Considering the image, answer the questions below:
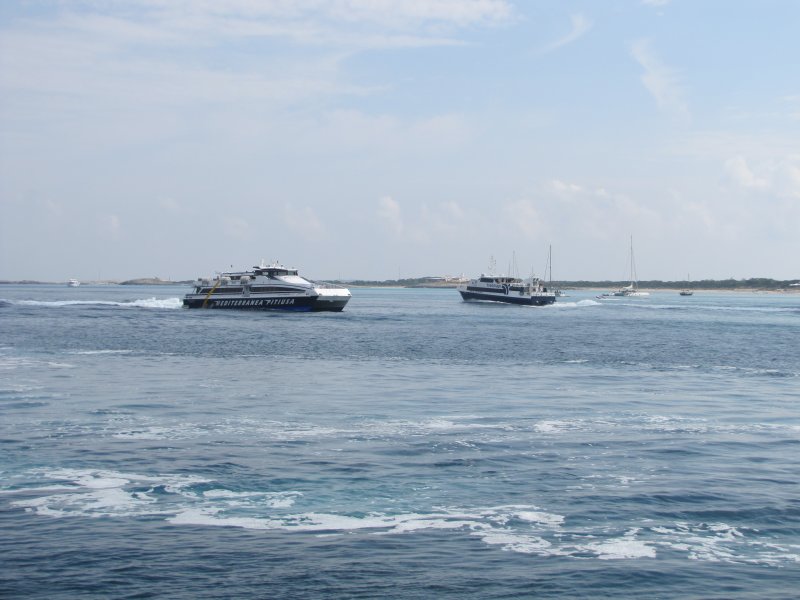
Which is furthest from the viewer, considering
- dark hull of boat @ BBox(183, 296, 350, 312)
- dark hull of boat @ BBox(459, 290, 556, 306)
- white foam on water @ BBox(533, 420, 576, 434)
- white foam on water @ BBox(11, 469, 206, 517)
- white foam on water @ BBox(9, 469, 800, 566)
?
dark hull of boat @ BBox(459, 290, 556, 306)

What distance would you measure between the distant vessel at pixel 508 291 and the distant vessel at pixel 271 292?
48.6m

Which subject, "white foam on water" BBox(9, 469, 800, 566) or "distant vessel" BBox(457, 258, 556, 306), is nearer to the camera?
"white foam on water" BBox(9, 469, 800, 566)

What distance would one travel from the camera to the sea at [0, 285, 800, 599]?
14477mm

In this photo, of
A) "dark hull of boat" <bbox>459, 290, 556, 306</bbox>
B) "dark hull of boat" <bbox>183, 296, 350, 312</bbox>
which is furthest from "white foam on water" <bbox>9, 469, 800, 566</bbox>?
"dark hull of boat" <bbox>459, 290, 556, 306</bbox>

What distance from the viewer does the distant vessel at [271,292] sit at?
111m

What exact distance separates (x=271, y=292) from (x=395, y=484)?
9303cm

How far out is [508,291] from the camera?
157625mm

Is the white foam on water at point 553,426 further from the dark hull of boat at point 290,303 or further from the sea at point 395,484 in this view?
the dark hull of boat at point 290,303

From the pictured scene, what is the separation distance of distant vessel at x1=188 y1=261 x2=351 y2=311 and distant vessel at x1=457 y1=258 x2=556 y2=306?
159 ft

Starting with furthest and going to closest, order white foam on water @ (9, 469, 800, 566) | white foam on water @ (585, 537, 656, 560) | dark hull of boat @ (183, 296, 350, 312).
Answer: dark hull of boat @ (183, 296, 350, 312) → white foam on water @ (9, 469, 800, 566) → white foam on water @ (585, 537, 656, 560)

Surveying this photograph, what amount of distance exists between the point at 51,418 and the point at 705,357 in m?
43.2

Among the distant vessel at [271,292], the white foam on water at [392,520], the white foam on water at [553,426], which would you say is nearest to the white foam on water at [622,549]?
Result: the white foam on water at [392,520]

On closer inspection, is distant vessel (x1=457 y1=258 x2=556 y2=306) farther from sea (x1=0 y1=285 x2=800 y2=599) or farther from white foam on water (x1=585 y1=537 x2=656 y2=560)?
white foam on water (x1=585 y1=537 x2=656 y2=560)

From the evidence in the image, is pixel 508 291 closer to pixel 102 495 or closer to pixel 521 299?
pixel 521 299
